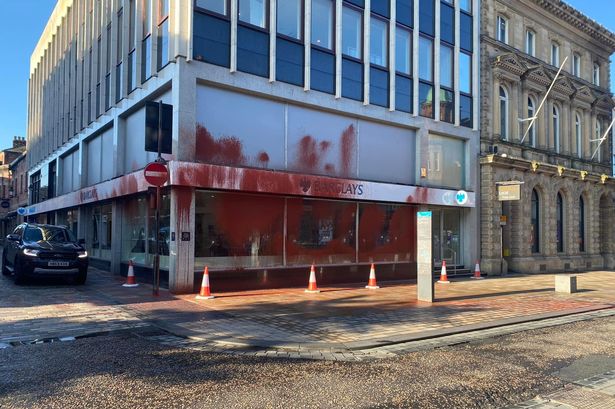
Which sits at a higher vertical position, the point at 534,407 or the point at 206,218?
the point at 206,218

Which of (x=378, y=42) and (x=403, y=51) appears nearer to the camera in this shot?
(x=378, y=42)

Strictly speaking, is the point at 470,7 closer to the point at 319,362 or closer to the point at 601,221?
the point at 601,221

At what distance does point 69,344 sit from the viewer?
23.4 ft

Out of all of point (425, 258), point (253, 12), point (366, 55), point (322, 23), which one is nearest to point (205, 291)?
point (425, 258)

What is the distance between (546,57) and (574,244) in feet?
32.4

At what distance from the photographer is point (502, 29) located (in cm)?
2288

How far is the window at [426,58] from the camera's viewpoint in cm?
1888

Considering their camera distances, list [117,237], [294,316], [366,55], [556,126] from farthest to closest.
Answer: [556,126] → [117,237] → [366,55] → [294,316]

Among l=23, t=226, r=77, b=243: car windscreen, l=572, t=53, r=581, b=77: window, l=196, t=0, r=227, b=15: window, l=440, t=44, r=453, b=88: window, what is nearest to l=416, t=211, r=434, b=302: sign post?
l=196, t=0, r=227, b=15: window

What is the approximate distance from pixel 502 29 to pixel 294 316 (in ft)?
63.0

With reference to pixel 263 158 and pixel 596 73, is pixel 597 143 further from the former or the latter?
pixel 263 158

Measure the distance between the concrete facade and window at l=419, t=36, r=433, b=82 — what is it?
1.07 feet

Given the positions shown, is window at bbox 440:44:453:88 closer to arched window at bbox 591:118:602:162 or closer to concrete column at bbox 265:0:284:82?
concrete column at bbox 265:0:284:82

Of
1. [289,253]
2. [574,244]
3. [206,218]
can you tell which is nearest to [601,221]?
[574,244]
